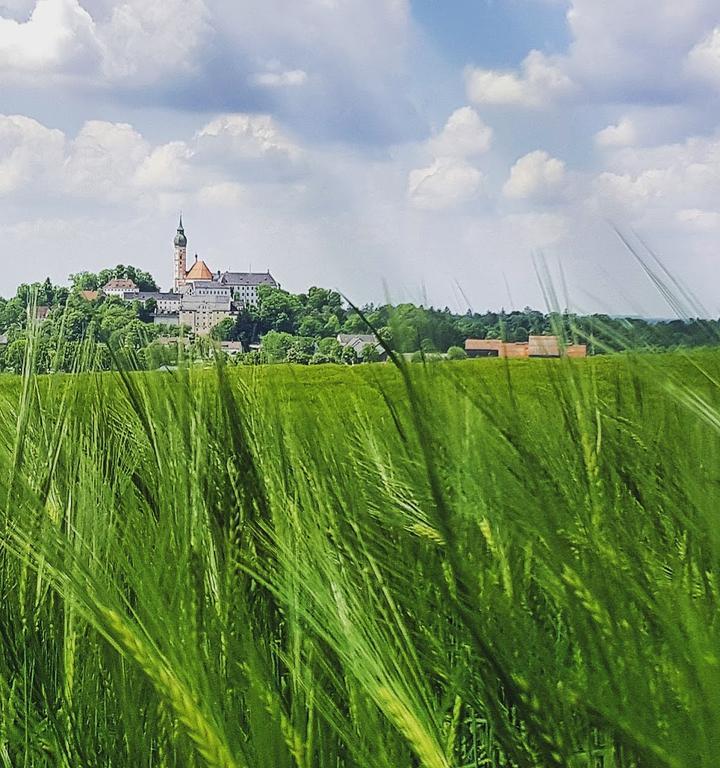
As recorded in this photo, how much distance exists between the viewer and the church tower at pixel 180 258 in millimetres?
60550

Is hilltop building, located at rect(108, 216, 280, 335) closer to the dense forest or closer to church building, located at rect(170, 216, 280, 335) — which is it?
church building, located at rect(170, 216, 280, 335)

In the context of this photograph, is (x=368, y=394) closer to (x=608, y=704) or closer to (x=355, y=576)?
(x=355, y=576)

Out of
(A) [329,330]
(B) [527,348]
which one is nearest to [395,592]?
(B) [527,348]

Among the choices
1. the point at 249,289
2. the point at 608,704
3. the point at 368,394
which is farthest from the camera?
the point at 249,289

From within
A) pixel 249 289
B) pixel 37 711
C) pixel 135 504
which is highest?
pixel 249 289

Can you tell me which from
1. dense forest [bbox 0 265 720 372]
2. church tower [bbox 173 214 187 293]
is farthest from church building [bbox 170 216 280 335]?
dense forest [bbox 0 265 720 372]

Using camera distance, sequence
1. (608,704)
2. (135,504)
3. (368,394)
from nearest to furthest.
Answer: (608,704) → (135,504) → (368,394)

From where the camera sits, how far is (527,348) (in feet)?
2.39

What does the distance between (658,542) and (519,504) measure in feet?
0.31

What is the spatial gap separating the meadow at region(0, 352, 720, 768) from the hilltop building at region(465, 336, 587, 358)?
0.7 inches

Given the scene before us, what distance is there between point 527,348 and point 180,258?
62321 millimetres

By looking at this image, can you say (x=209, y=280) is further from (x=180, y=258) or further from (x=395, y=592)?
(x=395, y=592)

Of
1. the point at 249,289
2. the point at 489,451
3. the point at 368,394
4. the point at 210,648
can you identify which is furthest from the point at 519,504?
the point at 249,289

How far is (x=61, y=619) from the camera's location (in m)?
0.68
